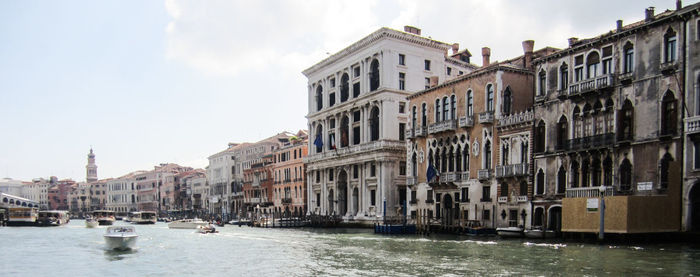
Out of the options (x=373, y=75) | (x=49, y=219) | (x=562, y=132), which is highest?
(x=373, y=75)

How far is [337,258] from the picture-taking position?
25.0 meters

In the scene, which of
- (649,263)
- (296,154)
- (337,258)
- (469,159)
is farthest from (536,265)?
(296,154)

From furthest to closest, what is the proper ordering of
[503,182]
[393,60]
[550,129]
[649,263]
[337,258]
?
1. [393,60]
2. [503,182]
3. [550,129]
4. [337,258]
5. [649,263]

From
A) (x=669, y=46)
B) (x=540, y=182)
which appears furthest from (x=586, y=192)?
(x=669, y=46)

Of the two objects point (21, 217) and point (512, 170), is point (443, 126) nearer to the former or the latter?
point (512, 170)

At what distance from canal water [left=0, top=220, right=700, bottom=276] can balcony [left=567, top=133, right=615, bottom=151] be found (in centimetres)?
516

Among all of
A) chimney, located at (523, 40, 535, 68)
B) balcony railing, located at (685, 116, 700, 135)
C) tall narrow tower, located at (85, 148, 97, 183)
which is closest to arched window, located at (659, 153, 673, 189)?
balcony railing, located at (685, 116, 700, 135)

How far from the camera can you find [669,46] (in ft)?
89.7

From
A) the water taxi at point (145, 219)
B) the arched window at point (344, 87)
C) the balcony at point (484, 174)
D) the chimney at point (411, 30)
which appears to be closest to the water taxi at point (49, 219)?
the water taxi at point (145, 219)

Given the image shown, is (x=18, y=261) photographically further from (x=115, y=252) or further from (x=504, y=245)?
(x=504, y=245)

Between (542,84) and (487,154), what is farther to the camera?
(487,154)

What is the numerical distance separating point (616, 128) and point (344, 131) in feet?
105

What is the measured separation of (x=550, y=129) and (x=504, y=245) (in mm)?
7957

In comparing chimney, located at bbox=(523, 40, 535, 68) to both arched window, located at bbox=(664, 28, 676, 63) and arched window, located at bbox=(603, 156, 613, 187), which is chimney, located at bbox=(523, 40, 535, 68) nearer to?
arched window, located at bbox=(603, 156, 613, 187)
